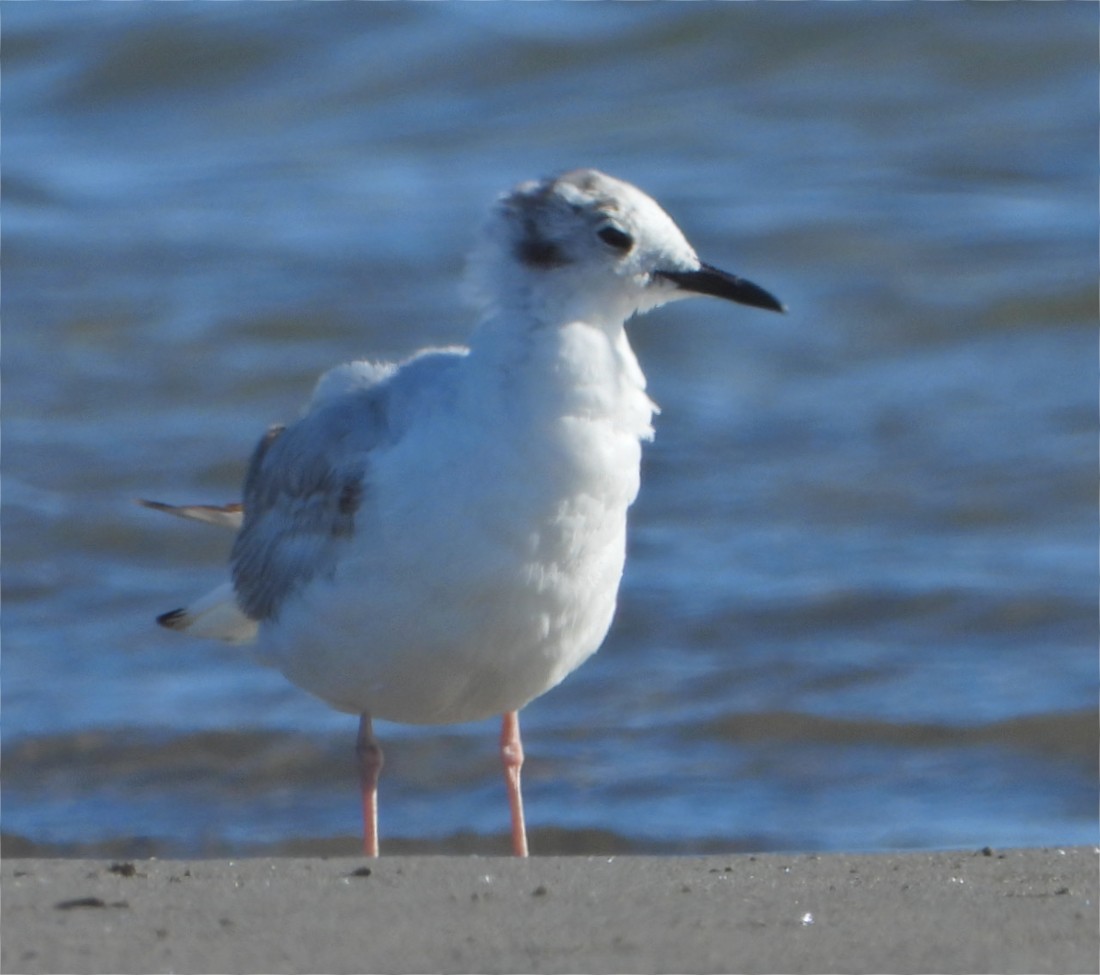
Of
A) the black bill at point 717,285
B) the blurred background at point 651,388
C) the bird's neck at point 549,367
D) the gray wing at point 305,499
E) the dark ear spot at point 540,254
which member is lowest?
the blurred background at point 651,388

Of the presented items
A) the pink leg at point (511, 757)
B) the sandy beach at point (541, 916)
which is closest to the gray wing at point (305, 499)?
the pink leg at point (511, 757)

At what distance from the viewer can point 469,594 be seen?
464 centimetres

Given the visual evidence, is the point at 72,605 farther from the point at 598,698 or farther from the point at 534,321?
the point at 534,321

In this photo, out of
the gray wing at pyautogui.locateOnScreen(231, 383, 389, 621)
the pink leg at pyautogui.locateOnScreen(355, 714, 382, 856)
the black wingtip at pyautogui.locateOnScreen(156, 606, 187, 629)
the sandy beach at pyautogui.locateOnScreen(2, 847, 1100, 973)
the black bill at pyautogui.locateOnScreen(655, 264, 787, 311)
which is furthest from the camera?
the black wingtip at pyautogui.locateOnScreen(156, 606, 187, 629)

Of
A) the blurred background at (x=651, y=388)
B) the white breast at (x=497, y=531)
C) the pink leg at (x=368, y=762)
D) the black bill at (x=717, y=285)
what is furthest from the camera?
the blurred background at (x=651, y=388)

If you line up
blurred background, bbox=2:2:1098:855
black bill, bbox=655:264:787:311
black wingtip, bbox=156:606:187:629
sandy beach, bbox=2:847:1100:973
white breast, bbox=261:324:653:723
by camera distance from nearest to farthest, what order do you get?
sandy beach, bbox=2:847:1100:973 → white breast, bbox=261:324:653:723 → black bill, bbox=655:264:787:311 → black wingtip, bbox=156:606:187:629 → blurred background, bbox=2:2:1098:855

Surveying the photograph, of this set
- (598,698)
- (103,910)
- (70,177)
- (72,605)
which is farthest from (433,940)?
(70,177)

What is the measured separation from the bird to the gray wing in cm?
1

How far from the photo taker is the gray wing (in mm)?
4953

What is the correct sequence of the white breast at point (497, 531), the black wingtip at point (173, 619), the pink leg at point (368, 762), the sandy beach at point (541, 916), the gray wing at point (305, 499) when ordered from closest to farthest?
the sandy beach at point (541, 916) < the white breast at point (497, 531) < the gray wing at point (305, 499) < the pink leg at point (368, 762) < the black wingtip at point (173, 619)

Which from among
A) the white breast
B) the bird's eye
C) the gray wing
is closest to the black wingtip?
the gray wing

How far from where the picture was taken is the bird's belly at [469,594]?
4609mm

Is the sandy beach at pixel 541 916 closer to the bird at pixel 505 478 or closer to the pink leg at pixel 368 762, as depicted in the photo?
the bird at pixel 505 478

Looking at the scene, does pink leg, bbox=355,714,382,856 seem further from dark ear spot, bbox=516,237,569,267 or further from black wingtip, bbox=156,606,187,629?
dark ear spot, bbox=516,237,569,267
